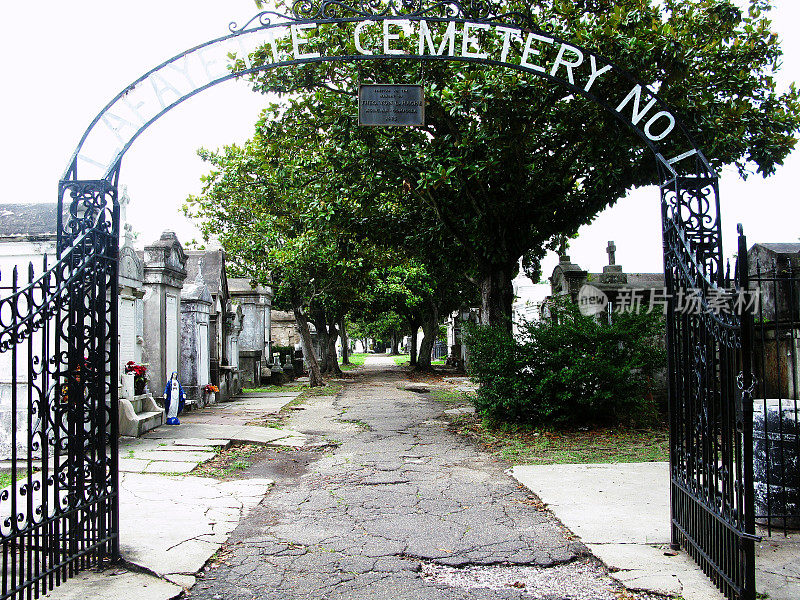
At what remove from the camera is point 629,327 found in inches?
413

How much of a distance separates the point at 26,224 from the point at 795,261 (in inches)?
405

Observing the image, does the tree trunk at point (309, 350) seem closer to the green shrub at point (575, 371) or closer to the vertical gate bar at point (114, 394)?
the green shrub at point (575, 371)

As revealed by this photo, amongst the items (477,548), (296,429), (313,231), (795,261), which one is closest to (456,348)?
(313,231)

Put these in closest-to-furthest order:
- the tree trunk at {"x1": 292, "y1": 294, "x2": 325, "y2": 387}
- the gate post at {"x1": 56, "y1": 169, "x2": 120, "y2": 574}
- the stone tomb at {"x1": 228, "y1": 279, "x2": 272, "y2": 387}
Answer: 1. the gate post at {"x1": 56, "y1": 169, "x2": 120, "y2": 574}
2. the stone tomb at {"x1": 228, "y1": 279, "x2": 272, "y2": 387}
3. the tree trunk at {"x1": 292, "y1": 294, "x2": 325, "y2": 387}

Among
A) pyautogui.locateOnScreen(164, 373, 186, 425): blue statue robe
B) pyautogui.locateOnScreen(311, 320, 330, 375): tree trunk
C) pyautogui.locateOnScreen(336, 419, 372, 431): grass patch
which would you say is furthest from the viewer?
pyautogui.locateOnScreen(311, 320, 330, 375): tree trunk

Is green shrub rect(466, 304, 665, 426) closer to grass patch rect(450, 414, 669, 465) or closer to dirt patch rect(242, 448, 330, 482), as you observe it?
grass patch rect(450, 414, 669, 465)

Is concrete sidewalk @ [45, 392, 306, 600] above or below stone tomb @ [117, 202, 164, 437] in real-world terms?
below

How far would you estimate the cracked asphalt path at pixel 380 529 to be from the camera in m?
4.20

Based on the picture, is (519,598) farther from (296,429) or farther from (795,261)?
(296,429)

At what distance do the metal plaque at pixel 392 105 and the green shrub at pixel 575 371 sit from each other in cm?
591

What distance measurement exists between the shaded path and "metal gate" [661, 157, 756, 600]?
95 cm

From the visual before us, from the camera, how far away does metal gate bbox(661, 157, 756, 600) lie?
3.58 m

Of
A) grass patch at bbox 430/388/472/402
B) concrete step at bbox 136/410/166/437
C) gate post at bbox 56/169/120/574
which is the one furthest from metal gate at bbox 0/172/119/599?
grass patch at bbox 430/388/472/402

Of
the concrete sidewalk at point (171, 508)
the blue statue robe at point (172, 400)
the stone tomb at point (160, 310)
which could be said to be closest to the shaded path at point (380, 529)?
the concrete sidewalk at point (171, 508)
